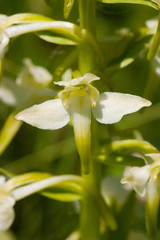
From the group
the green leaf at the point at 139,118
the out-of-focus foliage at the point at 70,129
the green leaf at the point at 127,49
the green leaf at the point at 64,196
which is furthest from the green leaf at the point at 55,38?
the green leaf at the point at 139,118

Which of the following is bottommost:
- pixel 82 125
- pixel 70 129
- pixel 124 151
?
pixel 70 129

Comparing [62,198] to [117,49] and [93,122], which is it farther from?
[117,49]

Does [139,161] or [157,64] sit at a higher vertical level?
[157,64]

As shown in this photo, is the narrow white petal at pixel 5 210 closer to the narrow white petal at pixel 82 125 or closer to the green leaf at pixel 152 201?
the narrow white petal at pixel 82 125

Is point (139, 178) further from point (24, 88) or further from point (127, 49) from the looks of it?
point (24, 88)

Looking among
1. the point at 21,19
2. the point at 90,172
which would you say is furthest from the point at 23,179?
the point at 21,19

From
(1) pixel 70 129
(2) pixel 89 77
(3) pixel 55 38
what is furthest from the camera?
(1) pixel 70 129

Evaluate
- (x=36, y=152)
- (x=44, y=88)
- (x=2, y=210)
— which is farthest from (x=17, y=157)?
(x=2, y=210)
